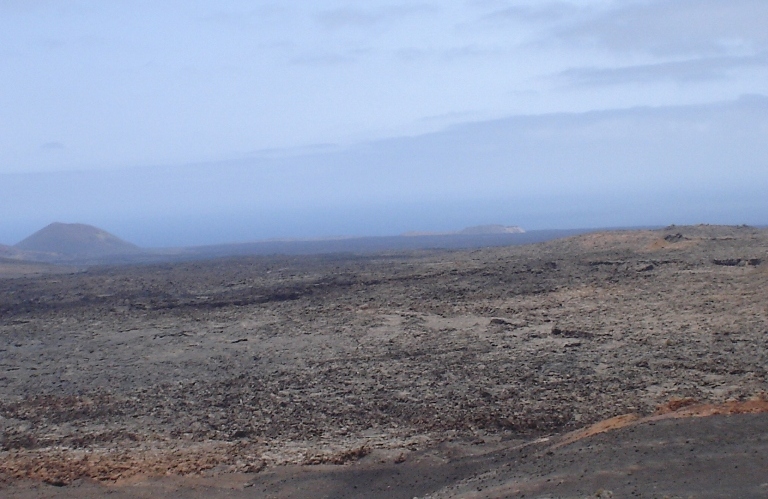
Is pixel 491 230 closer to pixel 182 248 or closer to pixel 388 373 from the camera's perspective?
pixel 182 248

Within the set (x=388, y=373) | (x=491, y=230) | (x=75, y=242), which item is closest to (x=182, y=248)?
(x=75, y=242)

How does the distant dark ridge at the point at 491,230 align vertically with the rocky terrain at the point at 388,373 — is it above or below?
above

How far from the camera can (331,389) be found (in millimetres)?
14938

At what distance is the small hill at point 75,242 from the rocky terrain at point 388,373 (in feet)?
182

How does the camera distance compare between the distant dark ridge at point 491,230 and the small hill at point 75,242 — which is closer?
the small hill at point 75,242

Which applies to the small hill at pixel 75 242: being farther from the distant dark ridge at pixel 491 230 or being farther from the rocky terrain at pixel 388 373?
the rocky terrain at pixel 388 373

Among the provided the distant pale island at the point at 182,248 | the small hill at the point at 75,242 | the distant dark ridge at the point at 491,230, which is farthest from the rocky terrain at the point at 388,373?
the distant dark ridge at the point at 491,230

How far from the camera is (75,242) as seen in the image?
273 ft

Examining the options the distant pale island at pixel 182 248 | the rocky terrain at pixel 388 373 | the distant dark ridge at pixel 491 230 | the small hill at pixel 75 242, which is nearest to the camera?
the rocky terrain at pixel 388 373

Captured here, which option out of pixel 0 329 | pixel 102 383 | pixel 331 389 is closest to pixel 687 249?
pixel 331 389

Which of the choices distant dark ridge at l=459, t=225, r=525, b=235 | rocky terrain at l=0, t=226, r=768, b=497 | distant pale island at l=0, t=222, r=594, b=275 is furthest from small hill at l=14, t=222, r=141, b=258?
rocky terrain at l=0, t=226, r=768, b=497

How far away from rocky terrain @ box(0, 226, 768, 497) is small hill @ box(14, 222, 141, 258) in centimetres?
5555

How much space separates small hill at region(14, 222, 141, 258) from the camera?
262 feet

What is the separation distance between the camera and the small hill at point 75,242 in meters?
79.8
